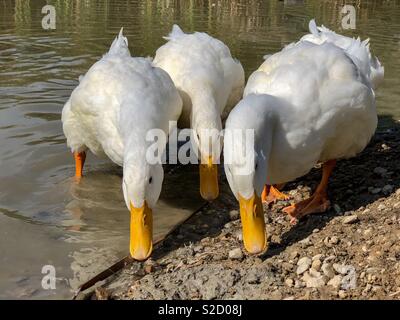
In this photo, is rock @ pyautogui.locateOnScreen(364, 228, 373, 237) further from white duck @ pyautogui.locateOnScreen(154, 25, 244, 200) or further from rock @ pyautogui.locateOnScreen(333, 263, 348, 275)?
white duck @ pyautogui.locateOnScreen(154, 25, 244, 200)

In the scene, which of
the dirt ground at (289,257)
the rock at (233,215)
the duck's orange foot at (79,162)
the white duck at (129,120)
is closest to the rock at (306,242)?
the dirt ground at (289,257)

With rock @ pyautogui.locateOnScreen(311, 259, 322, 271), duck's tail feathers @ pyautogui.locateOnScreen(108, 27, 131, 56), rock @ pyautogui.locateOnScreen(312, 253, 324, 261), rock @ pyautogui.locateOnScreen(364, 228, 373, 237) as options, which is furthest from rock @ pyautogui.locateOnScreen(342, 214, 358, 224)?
duck's tail feathers @ pyautogui.locateOnScreen(108, 27, 131, 56)

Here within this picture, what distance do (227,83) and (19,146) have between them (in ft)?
8.84

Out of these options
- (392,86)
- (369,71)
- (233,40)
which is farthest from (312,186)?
(233,40)

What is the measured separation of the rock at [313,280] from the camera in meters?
4.22

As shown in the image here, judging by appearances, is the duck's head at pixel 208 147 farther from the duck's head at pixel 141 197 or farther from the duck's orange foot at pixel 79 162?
the duck's orange foot at pixel 79 162

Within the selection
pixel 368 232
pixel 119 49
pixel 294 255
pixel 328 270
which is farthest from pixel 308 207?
pixel 119 49

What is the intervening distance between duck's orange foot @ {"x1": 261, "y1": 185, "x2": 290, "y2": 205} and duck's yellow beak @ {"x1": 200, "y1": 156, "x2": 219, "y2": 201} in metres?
0.54

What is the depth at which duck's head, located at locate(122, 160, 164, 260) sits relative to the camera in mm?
4719

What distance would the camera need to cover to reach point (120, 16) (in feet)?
60.0

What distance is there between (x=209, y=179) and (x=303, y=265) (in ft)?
5.45

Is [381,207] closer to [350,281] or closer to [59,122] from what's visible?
[350,281]

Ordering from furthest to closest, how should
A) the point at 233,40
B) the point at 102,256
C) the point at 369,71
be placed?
the point at 233,40, the point at 369,71, the point at 102,256

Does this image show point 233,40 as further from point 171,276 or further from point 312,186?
point 171,276
